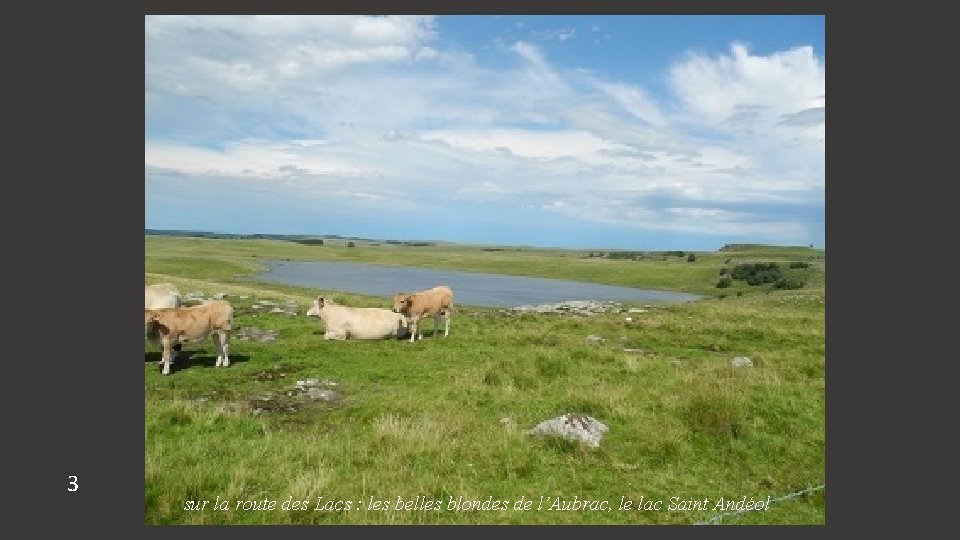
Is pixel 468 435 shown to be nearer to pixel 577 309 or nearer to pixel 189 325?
pixel 189 325

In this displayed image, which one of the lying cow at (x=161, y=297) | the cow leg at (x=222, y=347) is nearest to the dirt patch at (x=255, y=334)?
the lying cow at (x=161, y=297)

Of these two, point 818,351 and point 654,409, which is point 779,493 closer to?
point 654,409

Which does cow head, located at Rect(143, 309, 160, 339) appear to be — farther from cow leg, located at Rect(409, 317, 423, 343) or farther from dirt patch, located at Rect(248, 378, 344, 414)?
cow leg, located at Rect(409, 317, 423, 343)

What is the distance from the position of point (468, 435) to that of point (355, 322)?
1068 cm

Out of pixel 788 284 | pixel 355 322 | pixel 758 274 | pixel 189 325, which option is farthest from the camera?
pixel 758 274

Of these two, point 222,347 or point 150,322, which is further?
point 222,347

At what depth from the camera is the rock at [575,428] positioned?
9.74 metres

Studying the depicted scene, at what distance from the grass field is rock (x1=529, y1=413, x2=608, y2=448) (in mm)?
202

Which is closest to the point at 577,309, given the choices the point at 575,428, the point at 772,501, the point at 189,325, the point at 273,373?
the point at 273,373

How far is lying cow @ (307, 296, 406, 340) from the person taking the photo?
1952 centimetres

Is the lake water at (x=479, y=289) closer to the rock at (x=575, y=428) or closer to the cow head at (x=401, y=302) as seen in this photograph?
the cow head at (x=401, y=302)

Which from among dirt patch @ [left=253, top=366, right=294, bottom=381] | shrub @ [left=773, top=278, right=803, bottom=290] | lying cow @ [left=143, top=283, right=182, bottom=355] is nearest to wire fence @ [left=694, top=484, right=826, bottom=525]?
dirt patch @ [left=253, top=366, right=294, bottom=381]

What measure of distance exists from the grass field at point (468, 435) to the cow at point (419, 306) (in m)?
2.20

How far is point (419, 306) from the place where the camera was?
813 inches
